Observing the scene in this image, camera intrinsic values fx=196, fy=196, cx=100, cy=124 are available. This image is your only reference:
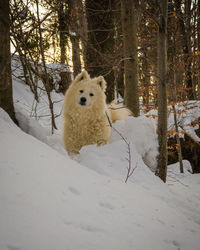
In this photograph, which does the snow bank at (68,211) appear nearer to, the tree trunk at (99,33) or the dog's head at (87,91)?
the dog's head at (87,91)

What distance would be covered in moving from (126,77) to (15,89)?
5350 millimetres

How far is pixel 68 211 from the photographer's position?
1.12m

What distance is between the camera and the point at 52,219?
3.27 feet

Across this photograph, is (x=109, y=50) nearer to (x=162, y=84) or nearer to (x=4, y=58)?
(x=162, y=84)

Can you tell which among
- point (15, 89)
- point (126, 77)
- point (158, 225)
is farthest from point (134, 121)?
point (15, 89)

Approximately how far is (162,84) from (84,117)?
1.65m

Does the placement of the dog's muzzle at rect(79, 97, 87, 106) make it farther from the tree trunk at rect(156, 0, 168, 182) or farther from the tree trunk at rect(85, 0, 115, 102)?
the tree trunk at rect(85, 0, 115, 102)

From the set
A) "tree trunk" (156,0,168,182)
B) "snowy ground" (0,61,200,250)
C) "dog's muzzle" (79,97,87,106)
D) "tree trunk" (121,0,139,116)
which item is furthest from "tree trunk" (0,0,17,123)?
"tree trunk" (121,0,139,116)

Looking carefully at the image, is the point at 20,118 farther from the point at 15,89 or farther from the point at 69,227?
the point at 15,89

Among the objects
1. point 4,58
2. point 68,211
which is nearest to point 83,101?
A: point 4,58

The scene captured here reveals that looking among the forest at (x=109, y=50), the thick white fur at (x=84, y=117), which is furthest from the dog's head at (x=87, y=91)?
the forest at (x=109, y=50)

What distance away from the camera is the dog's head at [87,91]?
3.86 metres

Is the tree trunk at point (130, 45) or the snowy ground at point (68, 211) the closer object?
the snowy ground at point (68, 211)

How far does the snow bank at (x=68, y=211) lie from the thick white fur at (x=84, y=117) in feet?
6.70
